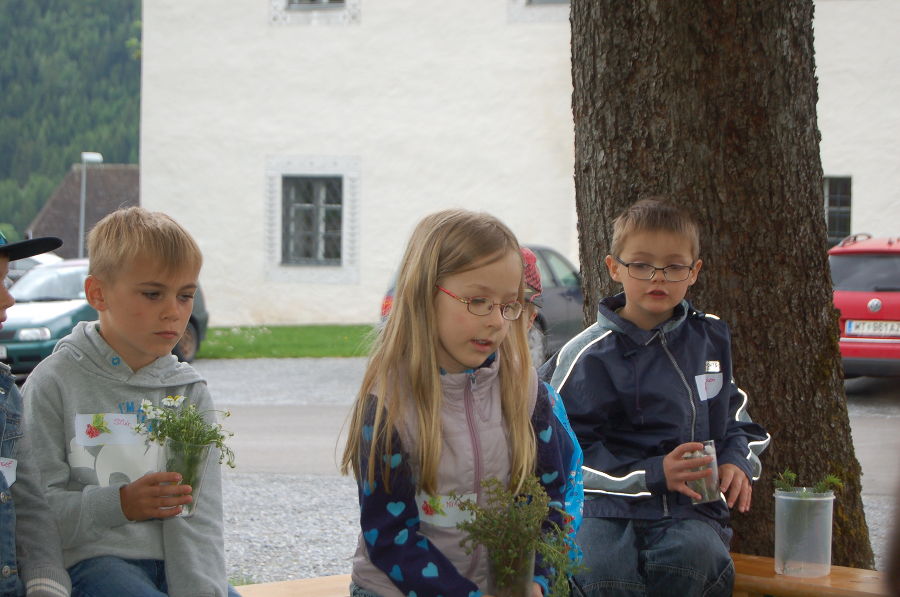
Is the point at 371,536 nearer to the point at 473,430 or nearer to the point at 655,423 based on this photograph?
the point at 473,430

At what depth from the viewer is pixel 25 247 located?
284cm

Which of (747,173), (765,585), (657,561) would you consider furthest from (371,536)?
(747,173)

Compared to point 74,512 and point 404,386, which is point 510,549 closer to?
point 404,386

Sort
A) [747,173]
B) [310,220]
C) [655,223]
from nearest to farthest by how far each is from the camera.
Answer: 1. [655,223]
2. [747,173]
3. [310,220]

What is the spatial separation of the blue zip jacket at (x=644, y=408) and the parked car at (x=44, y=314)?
28.7ft

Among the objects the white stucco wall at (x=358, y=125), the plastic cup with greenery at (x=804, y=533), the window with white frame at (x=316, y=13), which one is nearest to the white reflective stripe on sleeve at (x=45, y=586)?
the plastic cup with greenery at (x=804, y=533)

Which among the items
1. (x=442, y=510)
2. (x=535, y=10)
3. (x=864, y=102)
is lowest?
(x=442, y=510)

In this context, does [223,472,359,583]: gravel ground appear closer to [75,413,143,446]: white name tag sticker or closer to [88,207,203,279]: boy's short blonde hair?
[75,413,143,446]: white name tag sticker

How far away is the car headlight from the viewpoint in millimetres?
12492

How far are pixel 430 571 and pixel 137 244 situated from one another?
1108 mm

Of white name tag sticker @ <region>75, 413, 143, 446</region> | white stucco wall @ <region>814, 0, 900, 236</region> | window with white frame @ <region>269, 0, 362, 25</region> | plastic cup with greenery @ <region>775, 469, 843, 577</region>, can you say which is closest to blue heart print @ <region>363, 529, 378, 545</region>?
white name tag sticker @ <region>75, 413, 143, 446</region>

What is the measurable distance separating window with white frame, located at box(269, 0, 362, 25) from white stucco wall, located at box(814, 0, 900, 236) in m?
8.54

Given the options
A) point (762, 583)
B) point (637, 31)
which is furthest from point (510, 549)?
point (637, 31)

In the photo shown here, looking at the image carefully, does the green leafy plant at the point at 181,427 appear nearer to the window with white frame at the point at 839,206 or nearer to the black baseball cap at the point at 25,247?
the black baseball cap at the point at 25,247
